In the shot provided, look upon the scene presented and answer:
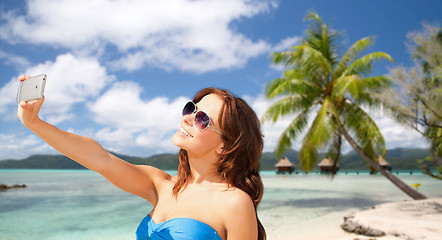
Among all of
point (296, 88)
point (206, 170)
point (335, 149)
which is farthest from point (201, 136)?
point (335, 149)

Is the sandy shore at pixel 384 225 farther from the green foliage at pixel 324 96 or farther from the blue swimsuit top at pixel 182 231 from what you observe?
the blue swimsuit top at pixel 182 231

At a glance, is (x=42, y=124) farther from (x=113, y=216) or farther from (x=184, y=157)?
(x=113, y=216)

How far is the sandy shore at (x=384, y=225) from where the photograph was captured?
709 cm

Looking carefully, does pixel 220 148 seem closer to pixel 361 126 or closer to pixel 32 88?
pixel 32 88

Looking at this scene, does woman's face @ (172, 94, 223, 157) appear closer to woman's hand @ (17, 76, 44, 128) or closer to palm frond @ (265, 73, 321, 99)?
woman's hand @ (17, 76, 44, 128)

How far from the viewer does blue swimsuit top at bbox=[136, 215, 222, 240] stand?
140 centimetres

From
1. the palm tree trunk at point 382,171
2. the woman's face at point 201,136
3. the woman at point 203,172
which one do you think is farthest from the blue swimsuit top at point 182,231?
the palm tree trunk at point 382,171

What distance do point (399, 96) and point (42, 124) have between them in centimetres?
933

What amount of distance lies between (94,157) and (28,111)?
1.28ft

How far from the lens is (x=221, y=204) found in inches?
58.9

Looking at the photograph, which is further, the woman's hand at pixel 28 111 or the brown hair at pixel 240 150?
the brown hair at pixel 240 150

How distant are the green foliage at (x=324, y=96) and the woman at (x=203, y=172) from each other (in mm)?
10168

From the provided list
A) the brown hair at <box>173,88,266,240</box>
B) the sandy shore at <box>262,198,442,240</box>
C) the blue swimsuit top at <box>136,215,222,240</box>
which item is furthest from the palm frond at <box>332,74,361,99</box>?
the blue swimsuit top at <box>136,215,222,240</box>

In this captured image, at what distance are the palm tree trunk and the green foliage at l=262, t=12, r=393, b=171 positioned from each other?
244 millimetres
